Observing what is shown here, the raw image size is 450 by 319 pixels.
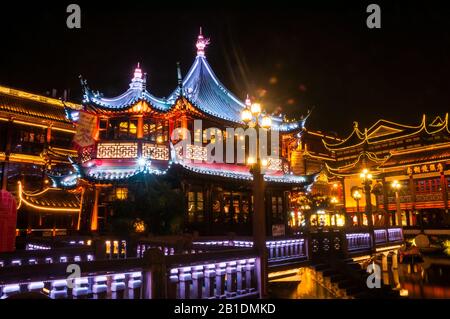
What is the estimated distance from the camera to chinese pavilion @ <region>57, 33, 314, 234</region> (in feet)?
54.9

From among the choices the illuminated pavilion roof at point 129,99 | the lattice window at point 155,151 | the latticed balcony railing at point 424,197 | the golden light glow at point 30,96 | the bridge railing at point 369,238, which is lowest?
the bridge railing at point 369,238

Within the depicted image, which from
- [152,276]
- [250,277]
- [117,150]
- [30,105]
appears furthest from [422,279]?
[30,105]

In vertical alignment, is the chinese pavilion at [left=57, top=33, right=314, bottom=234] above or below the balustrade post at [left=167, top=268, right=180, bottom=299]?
above

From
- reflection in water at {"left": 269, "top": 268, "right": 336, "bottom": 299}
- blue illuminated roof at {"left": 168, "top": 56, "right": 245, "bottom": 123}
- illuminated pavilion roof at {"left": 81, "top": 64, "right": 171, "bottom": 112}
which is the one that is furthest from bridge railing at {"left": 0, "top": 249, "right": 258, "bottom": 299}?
blue illuminated roof at {"left": 168, "top": 56, "right": 245, "bottom": 123}

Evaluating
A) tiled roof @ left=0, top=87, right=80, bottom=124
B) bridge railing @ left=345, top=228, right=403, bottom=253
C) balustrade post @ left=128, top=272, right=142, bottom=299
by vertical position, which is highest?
tiled roof @ left=0, top=87, right=80, bottom=124

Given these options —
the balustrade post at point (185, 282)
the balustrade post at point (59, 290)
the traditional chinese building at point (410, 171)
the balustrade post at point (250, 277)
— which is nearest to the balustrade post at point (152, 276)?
the balustrade post at point (185, 282)

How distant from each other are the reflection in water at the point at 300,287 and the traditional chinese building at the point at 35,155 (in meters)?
17.3

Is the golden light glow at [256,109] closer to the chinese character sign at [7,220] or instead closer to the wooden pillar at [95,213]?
the chinese character sign at [7,220]

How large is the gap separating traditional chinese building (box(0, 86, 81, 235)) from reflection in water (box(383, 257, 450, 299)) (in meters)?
20.4

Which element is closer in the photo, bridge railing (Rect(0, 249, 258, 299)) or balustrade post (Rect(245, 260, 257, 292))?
bridge railing (Rect(0, 249, 258, 299))

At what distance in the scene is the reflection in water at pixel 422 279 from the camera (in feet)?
48.6

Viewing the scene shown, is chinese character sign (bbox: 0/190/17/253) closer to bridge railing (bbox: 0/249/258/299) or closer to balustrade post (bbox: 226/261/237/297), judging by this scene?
bridge railing (bbox: 0/249/258/299)

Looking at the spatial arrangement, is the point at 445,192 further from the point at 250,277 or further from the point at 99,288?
the point at 99,288

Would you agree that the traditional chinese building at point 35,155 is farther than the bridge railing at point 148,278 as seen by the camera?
Yes
